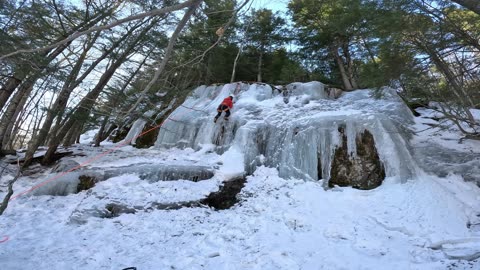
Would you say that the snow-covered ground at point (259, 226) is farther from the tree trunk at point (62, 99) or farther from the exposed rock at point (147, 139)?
the exposed rock at point (147, 139)

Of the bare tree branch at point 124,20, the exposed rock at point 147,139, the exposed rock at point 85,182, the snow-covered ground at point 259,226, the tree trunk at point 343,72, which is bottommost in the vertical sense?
the snow-covered ground at point 259,226

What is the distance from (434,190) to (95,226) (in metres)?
6.11

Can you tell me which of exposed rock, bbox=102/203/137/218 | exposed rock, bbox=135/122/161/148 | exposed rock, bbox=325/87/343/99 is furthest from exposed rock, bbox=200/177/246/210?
exposed rock, bbox=325/87/343/99

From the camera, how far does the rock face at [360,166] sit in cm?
606

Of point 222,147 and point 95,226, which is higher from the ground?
point 222,147

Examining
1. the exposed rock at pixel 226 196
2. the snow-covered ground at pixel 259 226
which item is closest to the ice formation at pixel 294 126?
the snow-covered ground at pixel 259 226

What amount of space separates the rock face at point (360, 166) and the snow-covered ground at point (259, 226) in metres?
0.28

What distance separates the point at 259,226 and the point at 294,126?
337 cm

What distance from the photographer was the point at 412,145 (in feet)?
22.0

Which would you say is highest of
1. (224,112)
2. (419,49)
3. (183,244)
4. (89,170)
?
(419,49)

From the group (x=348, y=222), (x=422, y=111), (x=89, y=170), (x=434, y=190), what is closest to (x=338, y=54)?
(x=422, y=111)

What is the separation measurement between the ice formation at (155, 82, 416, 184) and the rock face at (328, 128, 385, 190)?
133 mm

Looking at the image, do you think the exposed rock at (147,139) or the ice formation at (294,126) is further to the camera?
the exposed rock at (147,139)

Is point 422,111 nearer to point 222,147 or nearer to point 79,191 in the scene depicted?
point 222,147
